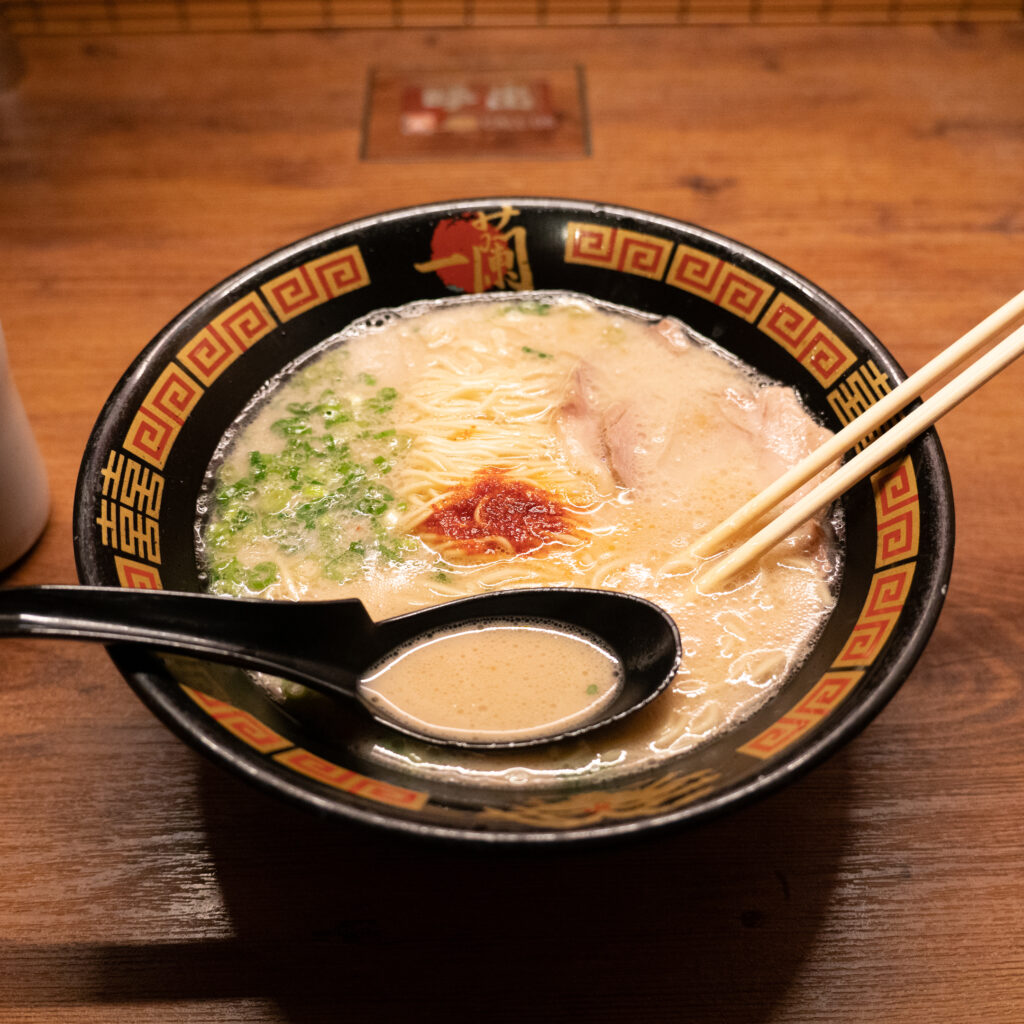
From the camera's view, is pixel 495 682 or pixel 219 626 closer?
pixel 219 626

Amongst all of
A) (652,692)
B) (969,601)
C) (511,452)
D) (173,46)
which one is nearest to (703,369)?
(511,452)

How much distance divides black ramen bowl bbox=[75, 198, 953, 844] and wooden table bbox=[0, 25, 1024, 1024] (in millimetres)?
115

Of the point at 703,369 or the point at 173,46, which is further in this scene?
the point at 173,46

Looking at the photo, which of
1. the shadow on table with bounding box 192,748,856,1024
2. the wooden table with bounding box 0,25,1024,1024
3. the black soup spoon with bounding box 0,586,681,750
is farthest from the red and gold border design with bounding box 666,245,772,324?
the shadow on table with bounding box 192,748,856,1024

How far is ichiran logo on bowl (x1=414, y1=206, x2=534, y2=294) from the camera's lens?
2.03 metres

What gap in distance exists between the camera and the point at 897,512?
1562mm

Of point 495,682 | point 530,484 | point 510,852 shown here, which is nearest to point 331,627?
point 495,682

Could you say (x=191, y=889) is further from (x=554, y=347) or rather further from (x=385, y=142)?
(x=385, y=142)

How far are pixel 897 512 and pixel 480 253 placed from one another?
103 cm

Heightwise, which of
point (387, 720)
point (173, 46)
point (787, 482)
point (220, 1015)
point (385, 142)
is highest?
point (173, 46)

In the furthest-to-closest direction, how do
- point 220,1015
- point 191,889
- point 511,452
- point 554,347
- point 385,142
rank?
point 385,142 → point 554,347 → point 511,452 → point 191,889 → point 220,1015

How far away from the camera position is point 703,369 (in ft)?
6.72

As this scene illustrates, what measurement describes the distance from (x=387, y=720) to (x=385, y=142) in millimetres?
2104

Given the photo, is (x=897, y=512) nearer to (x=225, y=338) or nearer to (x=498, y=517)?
(x=498, y=517)
